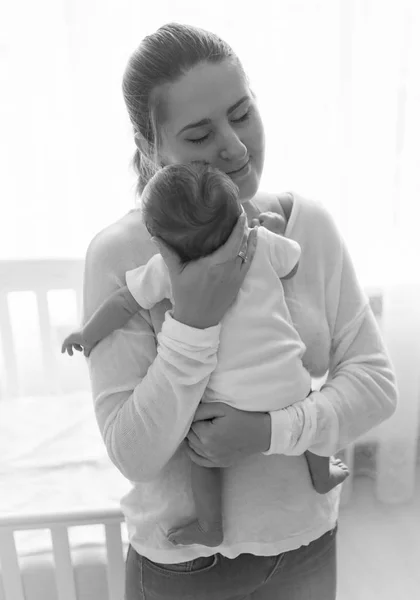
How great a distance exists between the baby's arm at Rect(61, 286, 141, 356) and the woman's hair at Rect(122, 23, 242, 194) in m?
0.23

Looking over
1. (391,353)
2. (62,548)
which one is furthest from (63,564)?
(391,353)

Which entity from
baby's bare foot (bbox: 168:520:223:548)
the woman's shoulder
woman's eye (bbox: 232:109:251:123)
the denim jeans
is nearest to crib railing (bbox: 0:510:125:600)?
the denim jeans

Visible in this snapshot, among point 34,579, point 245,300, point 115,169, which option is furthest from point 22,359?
point 245,300

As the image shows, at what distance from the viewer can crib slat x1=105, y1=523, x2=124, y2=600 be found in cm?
129

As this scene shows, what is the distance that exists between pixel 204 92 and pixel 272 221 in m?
0.22

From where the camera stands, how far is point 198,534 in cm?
97

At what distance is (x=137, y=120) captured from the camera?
3.22ft

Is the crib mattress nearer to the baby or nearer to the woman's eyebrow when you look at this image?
the baby

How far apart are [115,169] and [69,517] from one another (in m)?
0.92

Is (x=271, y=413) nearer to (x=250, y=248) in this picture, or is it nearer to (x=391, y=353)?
(x=250, y=248)

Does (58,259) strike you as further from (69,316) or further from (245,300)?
(245,300)

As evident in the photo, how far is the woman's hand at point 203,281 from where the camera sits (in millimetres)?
871

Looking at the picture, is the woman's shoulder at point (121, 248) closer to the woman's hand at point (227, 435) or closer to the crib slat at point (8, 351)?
the woman's hand at point (227, 435)

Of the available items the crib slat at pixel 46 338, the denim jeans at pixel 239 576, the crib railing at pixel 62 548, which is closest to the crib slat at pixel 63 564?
the crib railing at pixel 62 548
